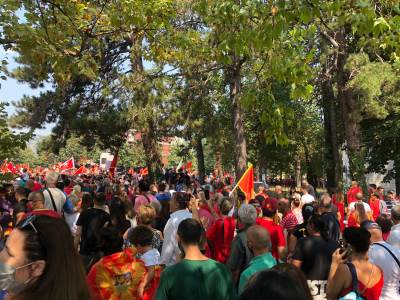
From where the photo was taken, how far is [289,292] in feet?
6.71

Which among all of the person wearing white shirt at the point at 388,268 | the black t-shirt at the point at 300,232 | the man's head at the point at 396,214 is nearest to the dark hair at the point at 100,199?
the black t-shirt at the point at 300,232

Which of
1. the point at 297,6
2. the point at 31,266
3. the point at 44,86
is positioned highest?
the point at 44,86

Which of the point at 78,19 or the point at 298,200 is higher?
the point at 78,19

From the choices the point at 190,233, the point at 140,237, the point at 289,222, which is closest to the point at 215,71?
the point at 289,222

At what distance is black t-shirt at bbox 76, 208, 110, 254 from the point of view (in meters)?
6.59

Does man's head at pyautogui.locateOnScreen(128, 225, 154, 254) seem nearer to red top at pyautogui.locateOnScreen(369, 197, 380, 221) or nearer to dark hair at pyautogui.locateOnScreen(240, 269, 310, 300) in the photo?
dark hair at pyautogui.locateOnScreen(240, 269, 310, 300)

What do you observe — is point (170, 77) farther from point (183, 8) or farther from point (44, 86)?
point (44, 86)

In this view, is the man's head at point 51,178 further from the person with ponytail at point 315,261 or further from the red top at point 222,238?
the person with ponytail at point 315,261

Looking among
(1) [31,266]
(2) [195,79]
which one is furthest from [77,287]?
(2) [195,79]

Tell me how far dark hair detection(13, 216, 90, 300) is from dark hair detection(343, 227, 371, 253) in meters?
2.87

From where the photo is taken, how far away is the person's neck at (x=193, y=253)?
13.0 ft

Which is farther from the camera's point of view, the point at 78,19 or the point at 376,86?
the point at 376,86

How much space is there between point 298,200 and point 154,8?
183 inches

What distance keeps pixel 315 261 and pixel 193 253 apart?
1586mm
